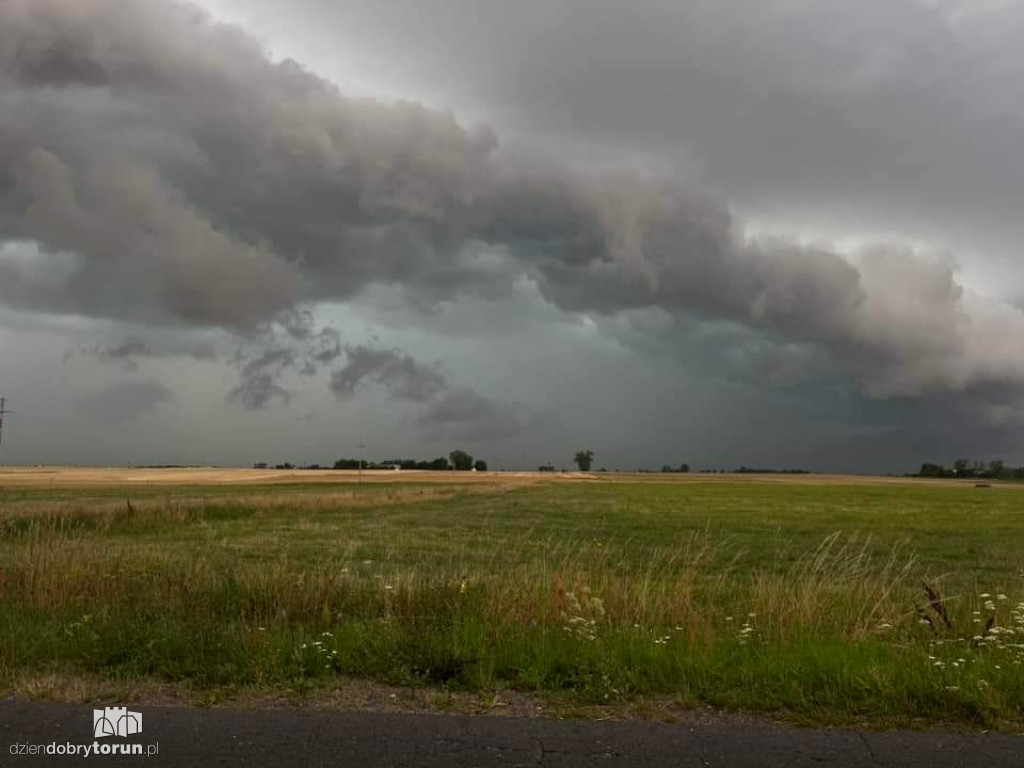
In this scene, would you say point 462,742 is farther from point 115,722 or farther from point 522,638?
point 115,722

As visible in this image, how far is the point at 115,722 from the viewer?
18.5 ft

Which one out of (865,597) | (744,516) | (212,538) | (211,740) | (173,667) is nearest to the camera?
(211,740)

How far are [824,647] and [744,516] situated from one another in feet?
160

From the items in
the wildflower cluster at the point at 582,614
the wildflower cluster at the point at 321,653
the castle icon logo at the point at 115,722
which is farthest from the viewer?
the wildflower cluster at the point at 582,614

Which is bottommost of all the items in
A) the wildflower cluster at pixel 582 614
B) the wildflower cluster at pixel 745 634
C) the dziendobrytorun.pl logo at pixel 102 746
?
the dziendobrytorun.pl logo at pixel 102 746

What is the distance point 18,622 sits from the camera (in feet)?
27.3

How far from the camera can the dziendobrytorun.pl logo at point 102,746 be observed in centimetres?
509

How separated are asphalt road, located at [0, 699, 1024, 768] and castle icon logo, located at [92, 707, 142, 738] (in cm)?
6

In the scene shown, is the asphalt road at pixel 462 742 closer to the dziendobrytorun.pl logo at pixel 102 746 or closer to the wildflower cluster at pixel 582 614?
the dziendobrytorun.pl logo at pixel 102 746

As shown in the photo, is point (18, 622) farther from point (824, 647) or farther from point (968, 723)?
point (968, 723)

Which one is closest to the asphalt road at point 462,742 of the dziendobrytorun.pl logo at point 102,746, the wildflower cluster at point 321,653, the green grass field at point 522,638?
the dziendobrytorun.pl logo at point 102,746

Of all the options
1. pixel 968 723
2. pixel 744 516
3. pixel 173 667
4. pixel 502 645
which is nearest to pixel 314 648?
pixel 173 667

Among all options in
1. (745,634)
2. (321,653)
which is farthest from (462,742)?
(745,634)

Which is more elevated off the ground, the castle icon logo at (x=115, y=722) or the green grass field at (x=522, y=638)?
the green grass field at (x=522, y=638)
